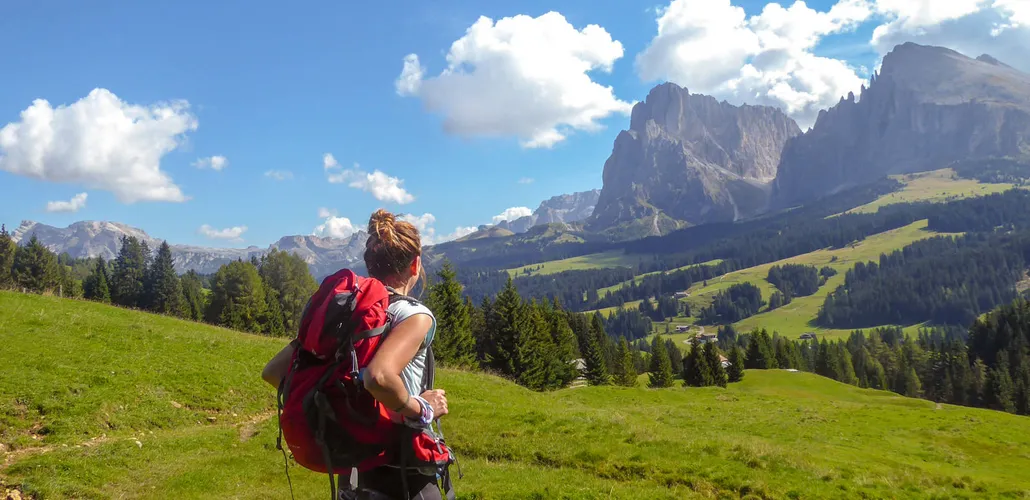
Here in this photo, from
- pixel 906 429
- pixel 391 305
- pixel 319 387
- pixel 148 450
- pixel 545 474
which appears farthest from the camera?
pixel 906 429

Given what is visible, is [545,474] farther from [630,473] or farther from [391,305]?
[391,305]

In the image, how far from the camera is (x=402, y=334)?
166 inches

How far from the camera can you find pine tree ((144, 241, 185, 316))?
310 ft

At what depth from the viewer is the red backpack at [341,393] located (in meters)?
4.16

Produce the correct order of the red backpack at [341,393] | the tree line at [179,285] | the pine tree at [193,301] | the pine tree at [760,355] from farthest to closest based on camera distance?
the pine tree at [760,355] < the pine tree at [193,301] < the tree line at [179,285] < the red backpack at [341,393]

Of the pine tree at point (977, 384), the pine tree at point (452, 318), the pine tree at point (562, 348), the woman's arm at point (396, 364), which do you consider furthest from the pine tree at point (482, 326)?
the pine tree at point (977, 384)

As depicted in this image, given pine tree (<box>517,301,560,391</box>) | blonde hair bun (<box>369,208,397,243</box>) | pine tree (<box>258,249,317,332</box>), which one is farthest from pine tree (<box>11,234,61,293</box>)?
blonde hair bun (<box>369,208,397,243</box>)

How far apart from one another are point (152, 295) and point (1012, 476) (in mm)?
111805

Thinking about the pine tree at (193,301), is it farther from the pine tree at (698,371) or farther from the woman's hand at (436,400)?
the woman's hand at (436,400)

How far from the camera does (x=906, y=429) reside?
A: 3222cm

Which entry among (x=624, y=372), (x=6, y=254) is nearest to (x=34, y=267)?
(x=6, y=254)

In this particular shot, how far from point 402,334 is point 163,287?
111 m

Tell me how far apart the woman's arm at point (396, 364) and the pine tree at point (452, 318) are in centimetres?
5179

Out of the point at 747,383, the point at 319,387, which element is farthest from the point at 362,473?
the point at 747,383
